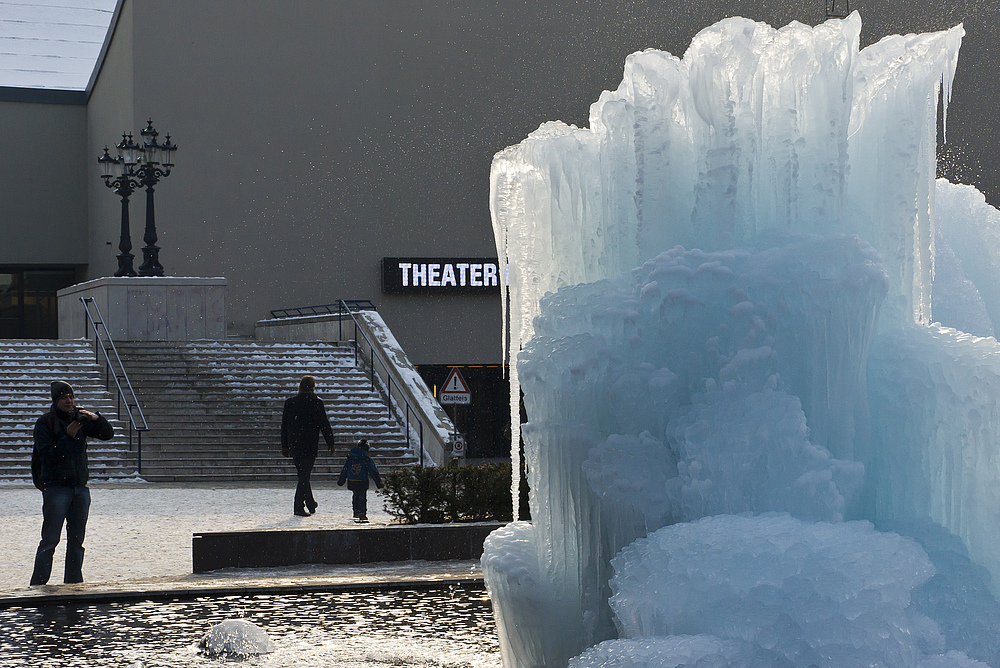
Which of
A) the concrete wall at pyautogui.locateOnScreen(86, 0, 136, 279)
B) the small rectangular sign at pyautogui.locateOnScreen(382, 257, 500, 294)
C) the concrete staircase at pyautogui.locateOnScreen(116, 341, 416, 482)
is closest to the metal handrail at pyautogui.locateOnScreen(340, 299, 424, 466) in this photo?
the concrete staircase at pyautogui.locateOnScreen(116, 341, 416, 482)

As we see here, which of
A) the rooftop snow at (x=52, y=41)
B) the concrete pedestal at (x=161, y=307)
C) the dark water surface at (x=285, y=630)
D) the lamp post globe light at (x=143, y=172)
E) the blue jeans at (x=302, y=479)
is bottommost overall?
the dark water surface at (x=285, y=630)

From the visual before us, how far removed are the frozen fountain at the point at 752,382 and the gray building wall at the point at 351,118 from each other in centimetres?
2876

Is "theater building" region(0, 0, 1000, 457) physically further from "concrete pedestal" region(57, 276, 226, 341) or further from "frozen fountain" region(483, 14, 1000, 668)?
"frozen fountain" region(483, 14, 1000, 668)

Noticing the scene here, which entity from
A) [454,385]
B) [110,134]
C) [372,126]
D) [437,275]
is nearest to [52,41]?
[110,134]

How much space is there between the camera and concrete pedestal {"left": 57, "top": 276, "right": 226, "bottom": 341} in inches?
1131

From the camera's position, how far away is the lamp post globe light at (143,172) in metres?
27.8

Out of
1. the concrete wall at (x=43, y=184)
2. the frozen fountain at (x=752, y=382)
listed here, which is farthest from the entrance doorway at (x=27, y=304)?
the frozen fountain at (x=752, y=382)

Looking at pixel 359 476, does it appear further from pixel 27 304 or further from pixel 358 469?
pixel 27 304

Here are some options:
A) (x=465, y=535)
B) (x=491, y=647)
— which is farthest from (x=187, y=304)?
(x=491, y=647)

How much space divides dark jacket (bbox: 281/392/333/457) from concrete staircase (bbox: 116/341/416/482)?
6.61 m

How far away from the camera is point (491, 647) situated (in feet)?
26.1

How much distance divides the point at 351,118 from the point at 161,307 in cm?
867

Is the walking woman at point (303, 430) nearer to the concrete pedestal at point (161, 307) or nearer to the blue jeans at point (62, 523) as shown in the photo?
the blue jeans at point (62, 523)

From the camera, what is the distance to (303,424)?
1517cm
